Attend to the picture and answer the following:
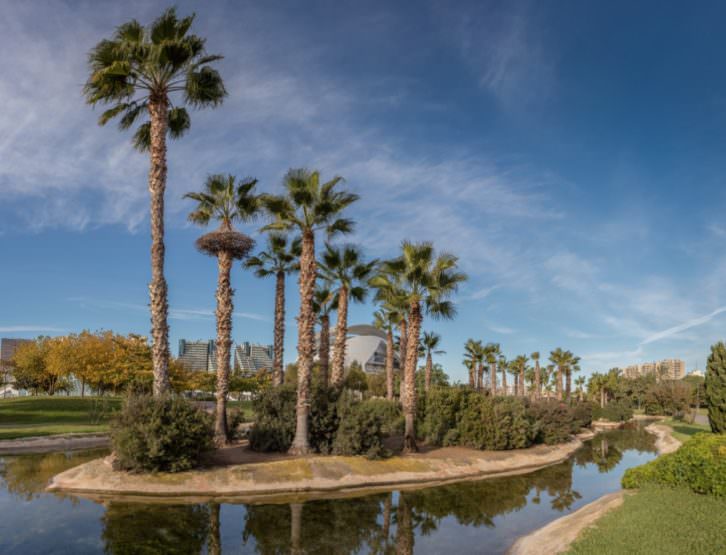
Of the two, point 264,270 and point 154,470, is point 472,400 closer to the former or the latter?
point 264,270

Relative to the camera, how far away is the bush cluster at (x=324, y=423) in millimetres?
24562

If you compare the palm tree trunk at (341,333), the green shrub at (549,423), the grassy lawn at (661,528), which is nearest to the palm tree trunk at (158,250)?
the palm tree trunk at (341,333)

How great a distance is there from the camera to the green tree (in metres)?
32.2

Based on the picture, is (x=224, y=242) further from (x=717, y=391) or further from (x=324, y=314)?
(x=717, y=391)

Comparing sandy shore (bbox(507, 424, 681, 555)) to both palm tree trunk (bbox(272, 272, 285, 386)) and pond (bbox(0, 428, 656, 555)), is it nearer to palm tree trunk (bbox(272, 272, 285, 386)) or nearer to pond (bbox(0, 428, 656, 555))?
pond (bbox(0, 428, 656, 555))

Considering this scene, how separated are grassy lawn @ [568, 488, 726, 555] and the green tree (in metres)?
21.2

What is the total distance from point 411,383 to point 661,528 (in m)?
18.3

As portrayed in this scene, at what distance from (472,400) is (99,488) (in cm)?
2407

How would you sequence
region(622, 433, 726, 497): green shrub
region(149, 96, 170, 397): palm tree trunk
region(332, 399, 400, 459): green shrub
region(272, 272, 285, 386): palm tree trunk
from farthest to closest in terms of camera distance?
region(272, 272, 285, 386): palm tree trunk, region(332, 399, 400, 459): green shrub, region(149, 96, 170, 397): palm tree trunk, region(622, 433, 726, 497): green shrub

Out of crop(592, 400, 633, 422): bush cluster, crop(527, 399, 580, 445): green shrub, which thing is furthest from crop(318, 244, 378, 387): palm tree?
crop(592, 400, 633, 422): bush cluster

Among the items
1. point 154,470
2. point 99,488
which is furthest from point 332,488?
point 99,488

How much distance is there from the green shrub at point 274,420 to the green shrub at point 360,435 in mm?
2747

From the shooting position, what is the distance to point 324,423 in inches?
1012

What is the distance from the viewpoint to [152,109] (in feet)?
75.2
